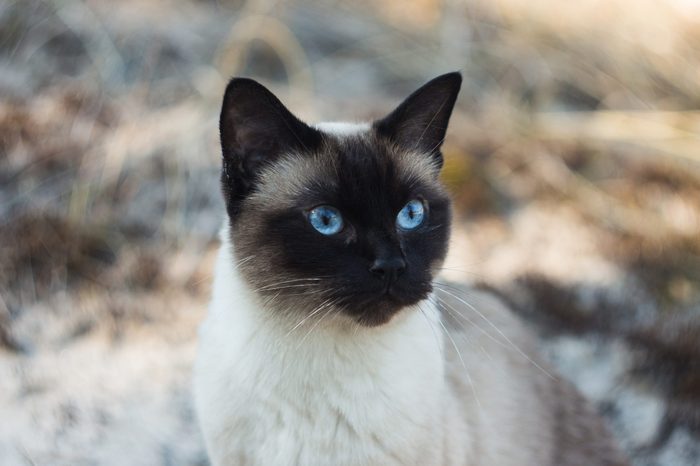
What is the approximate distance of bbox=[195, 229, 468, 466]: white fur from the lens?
5.43 feet

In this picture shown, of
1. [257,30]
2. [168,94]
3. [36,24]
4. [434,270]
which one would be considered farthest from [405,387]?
[36,24]

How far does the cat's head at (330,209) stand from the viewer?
5.12 ft

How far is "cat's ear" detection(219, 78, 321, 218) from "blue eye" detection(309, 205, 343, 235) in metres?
0.19

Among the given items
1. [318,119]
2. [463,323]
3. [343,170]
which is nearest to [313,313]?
[343,170]

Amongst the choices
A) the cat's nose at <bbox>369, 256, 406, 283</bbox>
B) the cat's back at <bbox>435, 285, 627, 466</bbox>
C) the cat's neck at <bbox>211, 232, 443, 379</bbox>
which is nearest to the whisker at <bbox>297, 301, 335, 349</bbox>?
the cat's neck at <bbox>211, 232, 443, 379</bbox>

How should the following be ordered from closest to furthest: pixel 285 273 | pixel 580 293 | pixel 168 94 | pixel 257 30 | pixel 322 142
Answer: pixel 285 273, pixel 322 142, pixel 580 293, pixel 168 94, pixel 257 30

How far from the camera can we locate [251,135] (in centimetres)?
169

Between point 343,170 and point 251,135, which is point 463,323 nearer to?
point 343,170

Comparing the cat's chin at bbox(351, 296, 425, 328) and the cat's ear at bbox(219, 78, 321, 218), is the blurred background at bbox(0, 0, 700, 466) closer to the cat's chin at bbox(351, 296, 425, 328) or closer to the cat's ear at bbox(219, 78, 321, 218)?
the cat's chin at bbox(351, 296, 425, 328)

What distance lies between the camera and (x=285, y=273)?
5.29 ft

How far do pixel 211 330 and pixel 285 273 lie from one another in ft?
1.07

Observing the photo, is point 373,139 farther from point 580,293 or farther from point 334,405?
point 580,293

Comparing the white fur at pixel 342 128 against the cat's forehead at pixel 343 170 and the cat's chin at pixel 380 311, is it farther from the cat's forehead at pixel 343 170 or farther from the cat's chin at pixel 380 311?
the cat's chin at pixel 380 311

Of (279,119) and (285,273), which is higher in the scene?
(279,119)
